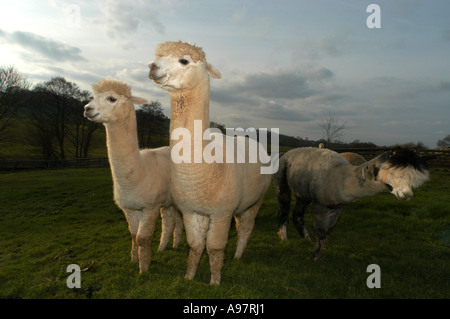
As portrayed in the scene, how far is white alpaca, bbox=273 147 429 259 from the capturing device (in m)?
4.05

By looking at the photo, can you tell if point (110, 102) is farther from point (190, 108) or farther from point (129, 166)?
point (190, 108)

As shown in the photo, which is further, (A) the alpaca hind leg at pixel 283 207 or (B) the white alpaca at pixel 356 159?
(A) the alpaca hind leg at pixel 283 207

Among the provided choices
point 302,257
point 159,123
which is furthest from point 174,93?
point 159,123

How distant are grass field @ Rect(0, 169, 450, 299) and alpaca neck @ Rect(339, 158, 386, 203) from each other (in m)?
1.38

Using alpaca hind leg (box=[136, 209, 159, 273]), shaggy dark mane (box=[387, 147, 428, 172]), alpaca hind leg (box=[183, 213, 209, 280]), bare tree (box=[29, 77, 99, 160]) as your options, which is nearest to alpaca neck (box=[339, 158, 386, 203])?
shaggy dark mane (box=[387, 147, 428, 172])

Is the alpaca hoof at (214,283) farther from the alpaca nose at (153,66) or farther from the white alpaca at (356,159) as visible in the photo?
the white alpaca at (356,159)

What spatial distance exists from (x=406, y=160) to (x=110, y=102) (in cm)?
481

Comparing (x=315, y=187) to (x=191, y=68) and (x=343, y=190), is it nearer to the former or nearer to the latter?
(x=343, y=190)

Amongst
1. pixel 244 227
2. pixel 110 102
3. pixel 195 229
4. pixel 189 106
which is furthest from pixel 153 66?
pixel 244 227

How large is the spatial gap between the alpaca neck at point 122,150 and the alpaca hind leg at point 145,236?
0.80 meters

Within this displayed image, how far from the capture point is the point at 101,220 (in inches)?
369

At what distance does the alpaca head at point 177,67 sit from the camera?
2984mm

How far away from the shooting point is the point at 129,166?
173 inches
